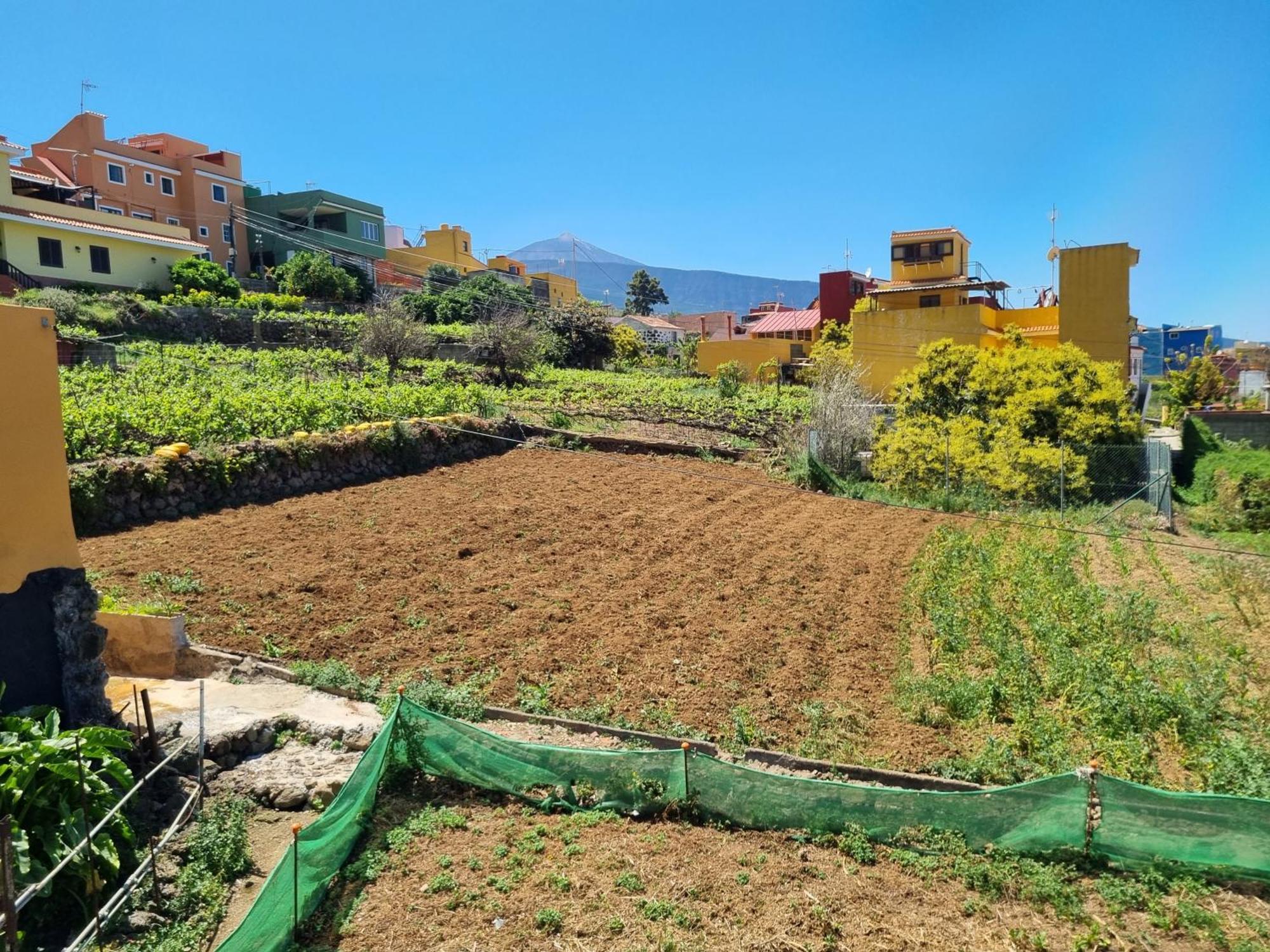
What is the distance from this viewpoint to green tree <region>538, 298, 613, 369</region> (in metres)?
38.1

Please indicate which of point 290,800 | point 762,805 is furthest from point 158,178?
point 762,805

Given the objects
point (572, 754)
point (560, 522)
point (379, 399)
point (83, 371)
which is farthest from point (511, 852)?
point (83, 371)

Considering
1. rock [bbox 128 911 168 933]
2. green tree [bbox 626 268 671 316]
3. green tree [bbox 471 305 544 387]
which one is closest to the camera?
rock [bbox 128 911 168 933]

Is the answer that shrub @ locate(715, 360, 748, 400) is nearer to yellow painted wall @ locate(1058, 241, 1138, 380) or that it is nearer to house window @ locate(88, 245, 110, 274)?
yellow painted wall @ locate(1058, 241, 1138, 380)

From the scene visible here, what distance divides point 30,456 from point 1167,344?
6000 centimetres

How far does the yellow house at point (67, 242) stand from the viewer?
2727 cm

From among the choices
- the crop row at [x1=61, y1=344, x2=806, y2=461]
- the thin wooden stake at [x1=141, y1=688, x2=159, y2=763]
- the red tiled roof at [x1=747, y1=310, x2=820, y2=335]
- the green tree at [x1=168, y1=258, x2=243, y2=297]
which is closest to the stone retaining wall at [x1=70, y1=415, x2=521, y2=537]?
the crop row at [x1=61, y1=344, x2=806, y2=461]

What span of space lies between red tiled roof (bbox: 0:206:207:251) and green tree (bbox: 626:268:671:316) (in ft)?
167

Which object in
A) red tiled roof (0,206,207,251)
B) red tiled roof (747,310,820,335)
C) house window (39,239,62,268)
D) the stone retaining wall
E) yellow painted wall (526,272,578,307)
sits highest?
yellow painted wall (526,272,578,307)

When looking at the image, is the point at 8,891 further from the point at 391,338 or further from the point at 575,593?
the point at 391,338

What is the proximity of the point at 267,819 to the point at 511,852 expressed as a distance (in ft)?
6.11

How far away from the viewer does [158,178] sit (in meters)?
39.3

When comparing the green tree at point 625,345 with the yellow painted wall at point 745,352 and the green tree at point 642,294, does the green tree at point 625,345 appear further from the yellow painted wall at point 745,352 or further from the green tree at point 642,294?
the green tree at point 642,294

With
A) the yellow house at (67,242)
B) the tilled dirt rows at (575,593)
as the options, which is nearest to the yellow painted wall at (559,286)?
the yellow house at (67,242)
